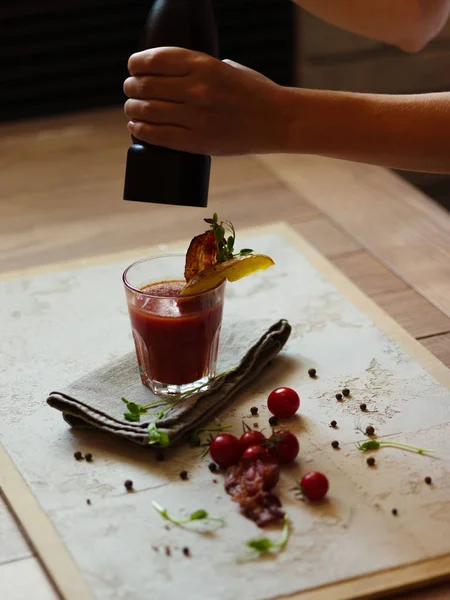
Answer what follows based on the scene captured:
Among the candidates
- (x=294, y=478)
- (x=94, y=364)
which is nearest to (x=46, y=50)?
(x=94, y=364)

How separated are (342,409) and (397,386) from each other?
0.10 meters

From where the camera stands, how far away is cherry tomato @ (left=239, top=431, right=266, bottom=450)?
1.11 meters

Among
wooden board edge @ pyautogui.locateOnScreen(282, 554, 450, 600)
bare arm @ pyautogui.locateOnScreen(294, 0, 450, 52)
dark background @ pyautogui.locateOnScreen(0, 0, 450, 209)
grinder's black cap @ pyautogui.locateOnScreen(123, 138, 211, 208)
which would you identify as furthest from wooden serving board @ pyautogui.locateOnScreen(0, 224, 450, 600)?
dark background @ pyautogui.locateOnScreen(0, 0, 450, 209)

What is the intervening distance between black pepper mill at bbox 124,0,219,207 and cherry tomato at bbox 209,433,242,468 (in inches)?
11.4

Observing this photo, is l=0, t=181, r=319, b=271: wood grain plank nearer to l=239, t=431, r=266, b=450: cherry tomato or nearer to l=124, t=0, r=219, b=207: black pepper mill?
l=124, t=0, r=219, b=207: black pepper mill

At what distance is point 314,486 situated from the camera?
1054 millimetres

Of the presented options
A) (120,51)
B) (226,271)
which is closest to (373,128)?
(226,271)

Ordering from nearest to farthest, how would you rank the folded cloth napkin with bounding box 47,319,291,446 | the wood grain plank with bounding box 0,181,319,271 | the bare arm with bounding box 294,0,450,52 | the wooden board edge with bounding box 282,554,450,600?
the wooden board edge with bounding box 282,554,450,600
the folded cloth napkin with bounding box 47,319,291,446
the bare arm with bounding box 294,0,450,52
the wood grain plank with bounding box 0,181,319,271

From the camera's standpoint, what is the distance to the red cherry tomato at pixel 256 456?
1082 millimetres

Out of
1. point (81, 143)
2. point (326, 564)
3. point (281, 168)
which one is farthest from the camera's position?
point (81, 143)

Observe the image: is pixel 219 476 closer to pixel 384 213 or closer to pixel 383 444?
pixel 383 444

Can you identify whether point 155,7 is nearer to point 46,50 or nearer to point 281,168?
point 281,168

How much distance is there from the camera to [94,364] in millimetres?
1357

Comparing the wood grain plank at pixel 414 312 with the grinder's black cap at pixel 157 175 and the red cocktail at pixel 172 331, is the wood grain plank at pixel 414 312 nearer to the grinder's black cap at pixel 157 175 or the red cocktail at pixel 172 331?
the red cocktail at pixel 172 331
